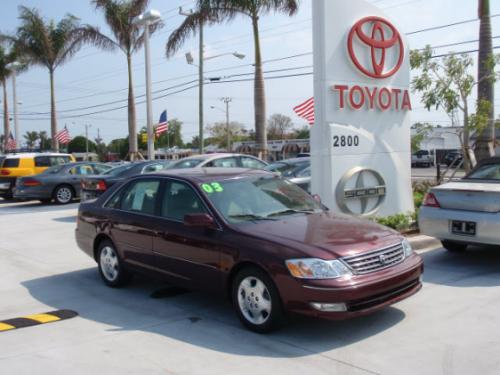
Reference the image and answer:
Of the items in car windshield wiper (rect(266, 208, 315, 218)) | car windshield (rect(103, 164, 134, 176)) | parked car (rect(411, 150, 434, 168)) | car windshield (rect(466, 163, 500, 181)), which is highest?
parked car (rect(411, 150, 434, 168))

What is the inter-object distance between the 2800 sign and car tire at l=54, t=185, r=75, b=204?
36.9 feet

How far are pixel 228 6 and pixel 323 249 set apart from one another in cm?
1878

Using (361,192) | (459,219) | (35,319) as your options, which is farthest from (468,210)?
(35,319)

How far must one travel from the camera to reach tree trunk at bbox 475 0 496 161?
1374 centimetres

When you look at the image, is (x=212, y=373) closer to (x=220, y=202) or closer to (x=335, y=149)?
(x=220, y=202)

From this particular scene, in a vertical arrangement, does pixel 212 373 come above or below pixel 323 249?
below

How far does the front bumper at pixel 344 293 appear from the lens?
4.70m

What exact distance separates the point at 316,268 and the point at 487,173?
4.60m

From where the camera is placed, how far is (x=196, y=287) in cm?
573

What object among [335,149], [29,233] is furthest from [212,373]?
[29,233]

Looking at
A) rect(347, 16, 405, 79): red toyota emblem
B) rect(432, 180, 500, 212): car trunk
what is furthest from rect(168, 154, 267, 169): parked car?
rect(432, 180, 500, 212): car trunk

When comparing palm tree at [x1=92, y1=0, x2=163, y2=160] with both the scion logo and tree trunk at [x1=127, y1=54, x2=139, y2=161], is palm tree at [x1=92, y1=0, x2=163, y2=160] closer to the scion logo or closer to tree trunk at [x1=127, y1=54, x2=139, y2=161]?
tree trunk at [x1=127, y1=54, x2=139, y2=161]

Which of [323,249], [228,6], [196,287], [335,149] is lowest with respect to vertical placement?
[196,287]

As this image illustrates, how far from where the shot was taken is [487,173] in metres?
8.20
